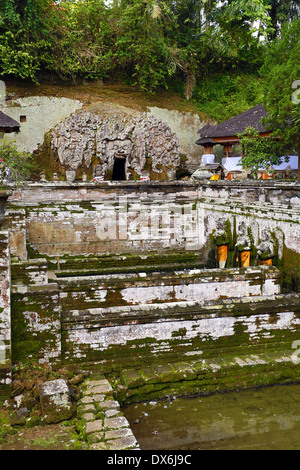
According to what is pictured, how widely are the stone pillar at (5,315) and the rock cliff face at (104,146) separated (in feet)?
39.5

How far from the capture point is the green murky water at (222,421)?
506 centimetres

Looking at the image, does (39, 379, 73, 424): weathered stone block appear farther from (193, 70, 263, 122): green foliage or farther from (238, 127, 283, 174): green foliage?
(193, 70, 263, 122): green foliage

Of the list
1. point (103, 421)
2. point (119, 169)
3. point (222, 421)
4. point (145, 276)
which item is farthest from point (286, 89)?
point (103, 421)

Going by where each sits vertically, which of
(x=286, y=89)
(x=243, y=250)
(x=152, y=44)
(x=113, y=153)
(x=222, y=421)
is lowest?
(x=222, y=421)

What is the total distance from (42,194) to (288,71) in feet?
26.7

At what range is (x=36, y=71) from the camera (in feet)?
77.7

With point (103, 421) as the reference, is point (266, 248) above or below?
above

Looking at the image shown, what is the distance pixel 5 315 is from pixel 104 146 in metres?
13.0

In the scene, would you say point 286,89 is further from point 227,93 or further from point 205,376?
point 227,93

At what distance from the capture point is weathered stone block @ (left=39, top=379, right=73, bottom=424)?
4996 millimetres

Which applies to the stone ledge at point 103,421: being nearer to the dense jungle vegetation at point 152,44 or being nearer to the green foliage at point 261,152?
the green foliage at point 261,152

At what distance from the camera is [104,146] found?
693 inches
